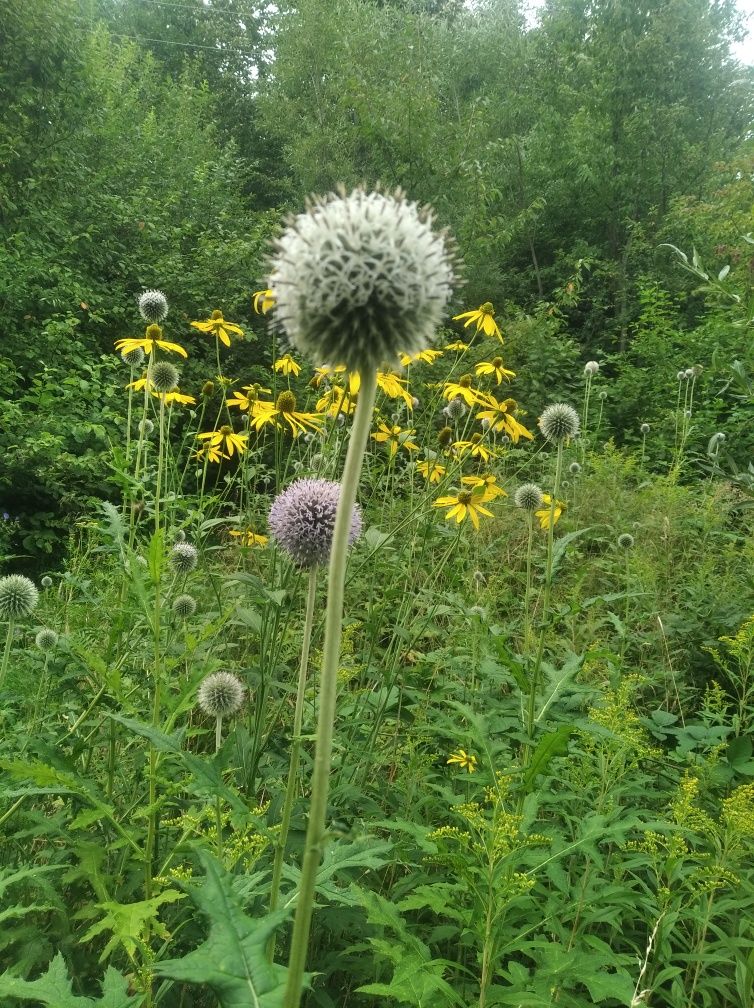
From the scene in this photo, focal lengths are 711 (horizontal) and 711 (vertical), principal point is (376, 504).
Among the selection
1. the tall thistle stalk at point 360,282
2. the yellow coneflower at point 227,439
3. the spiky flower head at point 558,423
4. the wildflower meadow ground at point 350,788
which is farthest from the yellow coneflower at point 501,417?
the tall thistle stalk at point 360,282

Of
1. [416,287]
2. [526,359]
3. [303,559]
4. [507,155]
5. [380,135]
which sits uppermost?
[507,155]

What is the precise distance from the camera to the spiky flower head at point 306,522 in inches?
64.5

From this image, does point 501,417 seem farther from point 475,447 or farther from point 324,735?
point 324,735

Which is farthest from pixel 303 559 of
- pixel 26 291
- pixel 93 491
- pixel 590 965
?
pixel 26 291

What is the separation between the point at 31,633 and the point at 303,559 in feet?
6.28

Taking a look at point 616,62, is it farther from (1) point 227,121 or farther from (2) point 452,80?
(1) point 227,121

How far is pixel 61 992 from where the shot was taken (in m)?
1.08

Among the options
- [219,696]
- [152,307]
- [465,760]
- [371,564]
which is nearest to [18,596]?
[219,696]

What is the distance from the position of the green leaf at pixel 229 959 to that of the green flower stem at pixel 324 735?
0.03 m

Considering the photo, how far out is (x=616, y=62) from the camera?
14281 millimetres

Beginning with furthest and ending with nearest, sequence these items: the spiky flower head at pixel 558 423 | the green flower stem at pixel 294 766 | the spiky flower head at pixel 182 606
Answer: the spiky flower head at pixel 558 423
the spiky flower head at pixel 182 606
the green flower stem at pixel 294 766

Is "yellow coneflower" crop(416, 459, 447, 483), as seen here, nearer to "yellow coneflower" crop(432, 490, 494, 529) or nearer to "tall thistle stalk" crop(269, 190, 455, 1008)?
"yellow coneflower" crop(432, 490, 494, 529)

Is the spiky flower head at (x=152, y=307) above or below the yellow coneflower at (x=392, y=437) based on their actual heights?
above

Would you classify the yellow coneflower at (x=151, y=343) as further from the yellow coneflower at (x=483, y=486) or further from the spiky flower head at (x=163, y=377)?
the yellow coneflower at (x=483, y=486)
